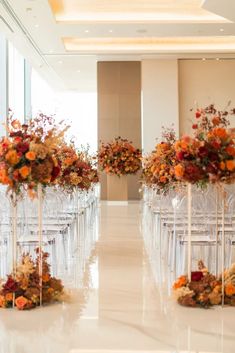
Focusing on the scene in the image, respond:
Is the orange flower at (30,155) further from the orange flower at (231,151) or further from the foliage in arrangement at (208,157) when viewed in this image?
the orange flower at (231,151)

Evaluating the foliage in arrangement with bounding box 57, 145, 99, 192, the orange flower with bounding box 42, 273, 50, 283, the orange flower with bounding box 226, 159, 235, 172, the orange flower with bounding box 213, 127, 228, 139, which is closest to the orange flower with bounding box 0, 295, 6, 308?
the orange flower with bounding box 42, 273, 50, 283

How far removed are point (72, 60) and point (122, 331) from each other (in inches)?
628

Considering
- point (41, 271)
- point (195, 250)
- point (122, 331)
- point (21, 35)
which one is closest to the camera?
point (122, 331)

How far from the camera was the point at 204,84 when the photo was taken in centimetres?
2020

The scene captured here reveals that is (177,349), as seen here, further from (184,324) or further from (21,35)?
(21,35)

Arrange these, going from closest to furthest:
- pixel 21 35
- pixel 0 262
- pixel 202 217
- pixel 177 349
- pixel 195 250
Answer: pixel 177 349
pixel 0 262
pixel 202 217
pixel 195 250
pixel 21 35

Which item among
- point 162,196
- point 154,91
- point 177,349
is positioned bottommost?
point 177,349

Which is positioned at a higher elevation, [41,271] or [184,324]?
[41,271]

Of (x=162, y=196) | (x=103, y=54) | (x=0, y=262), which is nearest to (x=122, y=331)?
(x=0, y=262)

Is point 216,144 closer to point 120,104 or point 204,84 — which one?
point 204,84

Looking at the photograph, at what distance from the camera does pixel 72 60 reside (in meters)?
20.2

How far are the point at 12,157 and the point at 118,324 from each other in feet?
6.16

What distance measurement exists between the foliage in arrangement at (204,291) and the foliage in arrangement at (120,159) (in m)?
11.5

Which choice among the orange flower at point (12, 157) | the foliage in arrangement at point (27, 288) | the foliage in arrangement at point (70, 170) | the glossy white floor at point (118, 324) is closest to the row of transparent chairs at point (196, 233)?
the glossy white floor at point (118, 324)
